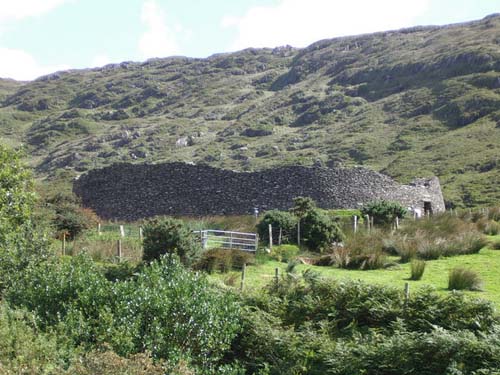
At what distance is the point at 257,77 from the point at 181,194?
131 metres

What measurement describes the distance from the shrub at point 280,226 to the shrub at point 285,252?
164 cm

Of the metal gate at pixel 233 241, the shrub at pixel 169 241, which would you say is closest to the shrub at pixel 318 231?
the metal gate at pixel 233 241

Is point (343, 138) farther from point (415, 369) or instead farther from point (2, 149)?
point (415, 369)

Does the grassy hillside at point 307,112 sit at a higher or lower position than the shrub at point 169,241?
higher

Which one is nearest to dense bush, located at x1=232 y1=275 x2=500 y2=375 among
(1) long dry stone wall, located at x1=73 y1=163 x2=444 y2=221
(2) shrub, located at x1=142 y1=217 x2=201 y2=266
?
(2) shrub, located at x1=142 y1=217 x2=201 y2=266

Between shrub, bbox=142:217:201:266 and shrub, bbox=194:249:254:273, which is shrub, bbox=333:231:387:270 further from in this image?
shrub, bbox=142:217:201:266

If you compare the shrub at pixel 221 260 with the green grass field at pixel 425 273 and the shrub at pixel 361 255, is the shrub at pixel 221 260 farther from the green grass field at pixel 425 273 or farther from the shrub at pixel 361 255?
the shrub at pixel 361 255

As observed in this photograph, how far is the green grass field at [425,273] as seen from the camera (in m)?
12.5

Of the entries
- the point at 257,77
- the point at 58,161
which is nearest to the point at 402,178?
the point at 58,161

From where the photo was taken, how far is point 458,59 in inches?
3848

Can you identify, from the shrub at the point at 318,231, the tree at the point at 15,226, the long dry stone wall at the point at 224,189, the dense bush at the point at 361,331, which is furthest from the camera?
the long dry stone wall at the point at 224,189

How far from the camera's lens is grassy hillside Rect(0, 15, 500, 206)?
226 feet

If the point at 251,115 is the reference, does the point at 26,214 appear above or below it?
below

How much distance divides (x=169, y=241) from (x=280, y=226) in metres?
7.51
